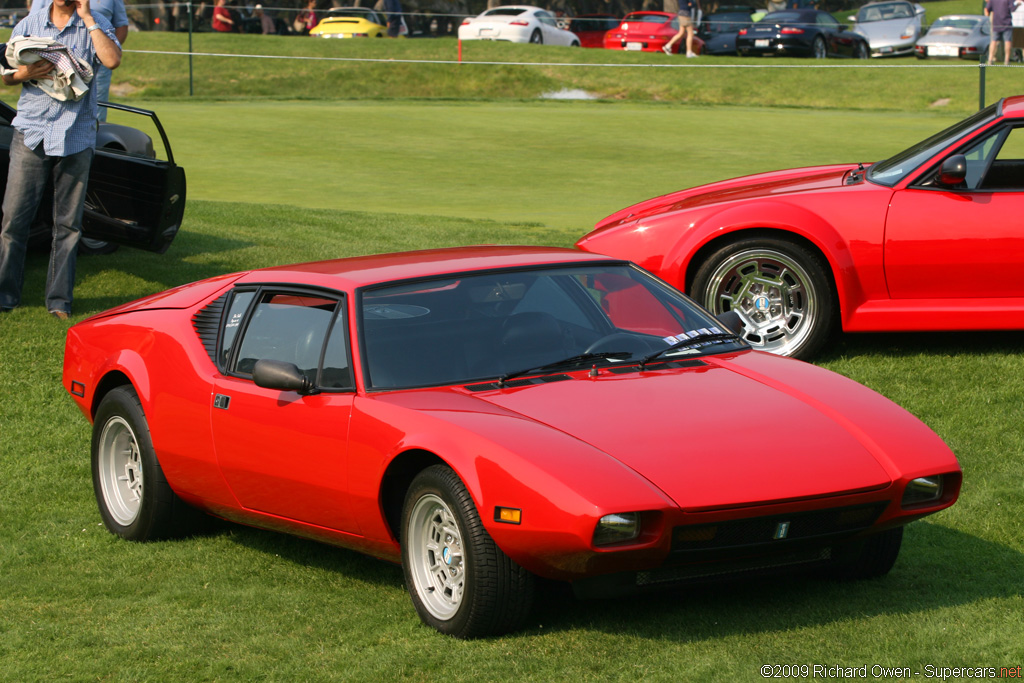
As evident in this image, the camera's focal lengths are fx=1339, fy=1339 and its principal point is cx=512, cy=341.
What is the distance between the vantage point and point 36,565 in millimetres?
5219

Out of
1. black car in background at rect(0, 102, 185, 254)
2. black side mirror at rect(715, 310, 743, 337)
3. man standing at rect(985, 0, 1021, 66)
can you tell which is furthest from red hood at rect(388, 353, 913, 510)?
man standing at rect(985, 0, 1021, 66)

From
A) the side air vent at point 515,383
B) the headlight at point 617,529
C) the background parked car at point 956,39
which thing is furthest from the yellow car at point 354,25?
the headlight at point 617,529

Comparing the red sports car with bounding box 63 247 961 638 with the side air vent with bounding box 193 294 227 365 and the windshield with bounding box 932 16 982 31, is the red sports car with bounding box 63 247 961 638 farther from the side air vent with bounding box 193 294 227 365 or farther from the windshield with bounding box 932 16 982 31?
the windshield with bounding box 932 16 982 31

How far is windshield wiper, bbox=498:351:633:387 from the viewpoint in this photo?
464 centimetres

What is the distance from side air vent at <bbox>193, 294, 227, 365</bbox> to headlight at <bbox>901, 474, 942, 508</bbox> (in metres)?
2.70

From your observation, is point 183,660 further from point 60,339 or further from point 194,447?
A: point 60,339

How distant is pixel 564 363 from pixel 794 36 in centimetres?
3291

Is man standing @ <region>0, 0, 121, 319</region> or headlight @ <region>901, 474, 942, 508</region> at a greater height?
man standing @ <region>0, 0, 121, 319</region>

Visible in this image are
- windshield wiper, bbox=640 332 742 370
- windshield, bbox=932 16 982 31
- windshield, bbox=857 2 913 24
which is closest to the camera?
windshield wiper, bbox=640 332 742 370

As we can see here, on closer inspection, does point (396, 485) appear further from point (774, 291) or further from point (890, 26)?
point (890, 26)

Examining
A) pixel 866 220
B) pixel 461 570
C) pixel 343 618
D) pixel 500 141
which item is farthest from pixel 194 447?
pixel 500 141

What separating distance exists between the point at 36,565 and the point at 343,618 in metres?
1.50

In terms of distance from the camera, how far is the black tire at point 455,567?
404cm

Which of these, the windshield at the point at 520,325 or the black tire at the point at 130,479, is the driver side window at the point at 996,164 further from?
the black tire at the point at 130,479
